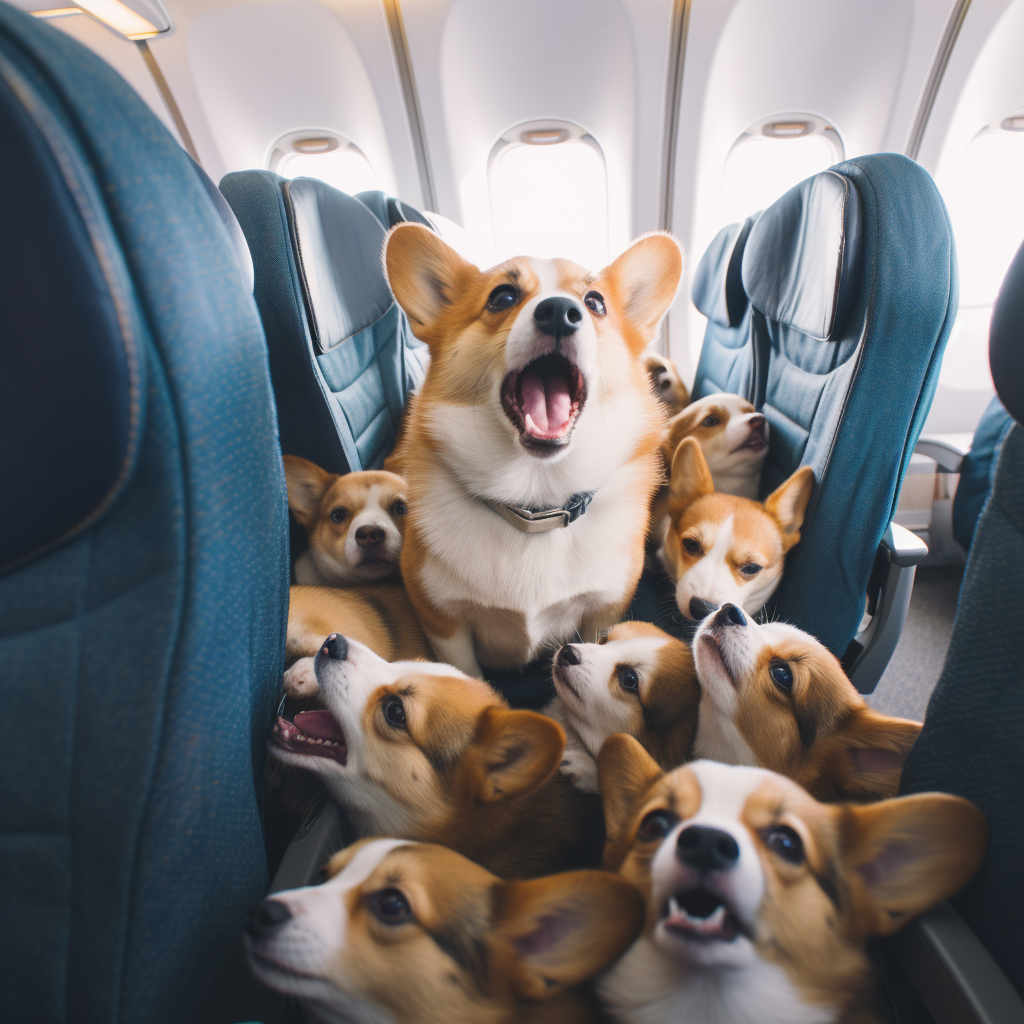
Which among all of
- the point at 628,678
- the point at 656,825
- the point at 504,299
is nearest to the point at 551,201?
the point at 504,299

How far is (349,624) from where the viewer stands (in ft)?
3.79

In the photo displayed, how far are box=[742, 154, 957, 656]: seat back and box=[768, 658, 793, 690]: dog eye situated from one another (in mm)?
459

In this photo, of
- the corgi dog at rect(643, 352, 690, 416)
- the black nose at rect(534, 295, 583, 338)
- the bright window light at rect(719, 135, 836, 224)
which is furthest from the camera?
the bright window light at rect(719, 135, 836, 224)

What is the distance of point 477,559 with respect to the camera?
1.03m

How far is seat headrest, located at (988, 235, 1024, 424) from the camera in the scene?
0.54m

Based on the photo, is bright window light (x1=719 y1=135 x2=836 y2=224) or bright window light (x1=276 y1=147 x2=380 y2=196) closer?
bright window light (x1=719 y1=135 x2=836 y2=224)

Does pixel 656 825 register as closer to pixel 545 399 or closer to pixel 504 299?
pixel 545 399

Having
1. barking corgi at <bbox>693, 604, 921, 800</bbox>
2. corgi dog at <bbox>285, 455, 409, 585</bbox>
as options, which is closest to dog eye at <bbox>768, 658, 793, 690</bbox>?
barking corgi at <bbox>693, 604, 921, 800</bbox>

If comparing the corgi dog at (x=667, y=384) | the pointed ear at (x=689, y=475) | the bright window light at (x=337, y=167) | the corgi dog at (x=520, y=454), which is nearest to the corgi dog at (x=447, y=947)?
the corgi dog at (x=520, y=454)

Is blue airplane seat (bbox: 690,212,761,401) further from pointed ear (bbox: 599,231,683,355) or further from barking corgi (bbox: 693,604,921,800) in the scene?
barking corgi (bbox: 693,604,921,800)

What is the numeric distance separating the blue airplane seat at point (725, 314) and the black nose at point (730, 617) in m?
1.19

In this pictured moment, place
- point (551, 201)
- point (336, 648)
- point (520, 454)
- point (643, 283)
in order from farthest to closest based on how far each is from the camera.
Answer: point (551, 201) → point (643, 283) → point (520, 454) → point (336, 648)

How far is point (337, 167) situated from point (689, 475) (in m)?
3.79

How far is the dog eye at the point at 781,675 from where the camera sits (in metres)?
0.87
